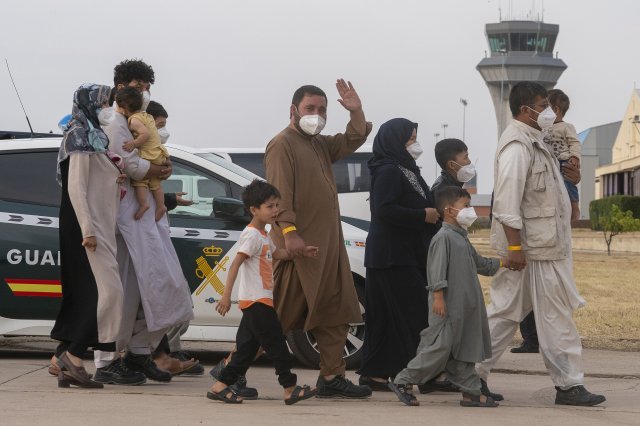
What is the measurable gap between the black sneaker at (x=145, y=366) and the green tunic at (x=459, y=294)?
2.00 meters

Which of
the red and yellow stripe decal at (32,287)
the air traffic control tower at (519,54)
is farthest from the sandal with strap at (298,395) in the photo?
the air traffic control tower at (519,54)

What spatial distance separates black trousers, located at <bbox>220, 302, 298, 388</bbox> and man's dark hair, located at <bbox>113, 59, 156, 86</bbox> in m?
1.87

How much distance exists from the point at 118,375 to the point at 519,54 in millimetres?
113188

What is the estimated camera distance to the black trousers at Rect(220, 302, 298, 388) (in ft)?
25.2

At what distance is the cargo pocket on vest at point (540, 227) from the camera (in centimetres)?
801

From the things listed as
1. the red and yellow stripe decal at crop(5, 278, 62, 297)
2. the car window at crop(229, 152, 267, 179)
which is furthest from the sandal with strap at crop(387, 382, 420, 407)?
the car window at crop(229, 152, 267, 179)

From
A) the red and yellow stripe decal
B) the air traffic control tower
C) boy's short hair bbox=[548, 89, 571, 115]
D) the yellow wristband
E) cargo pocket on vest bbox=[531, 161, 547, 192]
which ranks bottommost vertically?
the red and yellow stripe decal

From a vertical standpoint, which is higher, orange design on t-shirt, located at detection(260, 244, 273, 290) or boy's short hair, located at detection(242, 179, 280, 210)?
boy's short hair, located at detection(242, 179, 280, 210)

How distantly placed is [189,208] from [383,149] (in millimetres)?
2215

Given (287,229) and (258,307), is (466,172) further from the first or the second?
(258,307)

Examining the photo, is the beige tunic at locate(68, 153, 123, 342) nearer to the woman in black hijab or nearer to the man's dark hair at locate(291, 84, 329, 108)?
the man's dark hair at locate(291, 84, 329, 108)

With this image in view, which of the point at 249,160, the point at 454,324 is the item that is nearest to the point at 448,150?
the point at 454,324

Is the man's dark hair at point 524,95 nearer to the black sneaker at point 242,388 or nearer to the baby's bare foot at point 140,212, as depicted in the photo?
the black sneaker at point 242,388

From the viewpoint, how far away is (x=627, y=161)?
8950 cm
